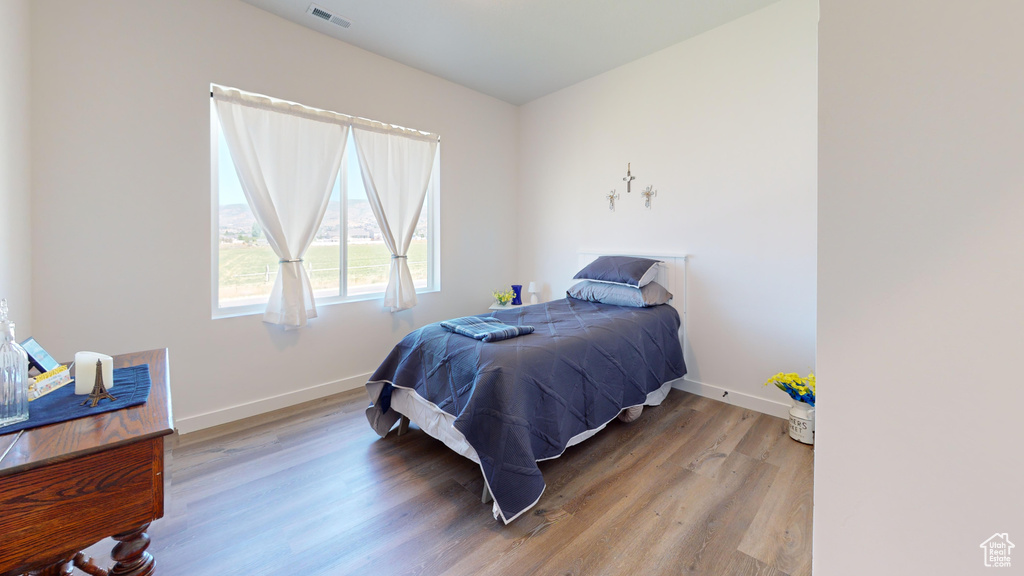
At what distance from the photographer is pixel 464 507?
6.23ft

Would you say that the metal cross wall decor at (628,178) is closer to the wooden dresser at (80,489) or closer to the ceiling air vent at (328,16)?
the ceiling air vent at (328,16)

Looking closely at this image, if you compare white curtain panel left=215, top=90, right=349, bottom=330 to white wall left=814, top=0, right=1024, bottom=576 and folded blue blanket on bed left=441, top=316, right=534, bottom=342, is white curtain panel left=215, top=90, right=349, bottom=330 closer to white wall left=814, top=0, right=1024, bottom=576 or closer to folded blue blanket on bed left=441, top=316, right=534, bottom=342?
folded blue blanket on bed left=441, top=316, right=534, bottom=342

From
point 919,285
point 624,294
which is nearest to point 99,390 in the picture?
point 919,285

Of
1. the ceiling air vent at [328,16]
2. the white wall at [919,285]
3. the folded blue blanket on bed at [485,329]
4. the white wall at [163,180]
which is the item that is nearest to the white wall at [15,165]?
the white wall at [163,180]

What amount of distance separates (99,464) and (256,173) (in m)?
2.32

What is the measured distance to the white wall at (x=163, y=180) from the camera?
2.18 meters

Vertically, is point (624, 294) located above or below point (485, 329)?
above

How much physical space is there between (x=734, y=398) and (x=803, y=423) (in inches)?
25.2

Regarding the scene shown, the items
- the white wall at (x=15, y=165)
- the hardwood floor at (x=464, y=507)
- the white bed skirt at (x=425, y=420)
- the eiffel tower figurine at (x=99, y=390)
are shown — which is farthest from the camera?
the white bed skirt at (x=425, y=420)

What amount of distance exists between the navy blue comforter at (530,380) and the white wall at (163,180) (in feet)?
3.38

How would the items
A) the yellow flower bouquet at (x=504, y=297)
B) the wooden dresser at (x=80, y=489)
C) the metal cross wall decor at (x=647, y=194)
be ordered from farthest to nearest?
the yellow flower bouquet at (x=504, y=297) < the metal cross wall decor at (x=647, y=194) < the wooden dresser at (x=80, y=489)

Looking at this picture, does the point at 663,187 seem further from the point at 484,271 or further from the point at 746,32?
the point at 484,271

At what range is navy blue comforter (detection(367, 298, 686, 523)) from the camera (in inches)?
71.6

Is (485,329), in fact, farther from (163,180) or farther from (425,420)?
(163,180)
